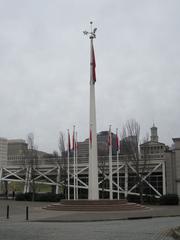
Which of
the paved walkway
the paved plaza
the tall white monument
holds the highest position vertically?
the tall white monument

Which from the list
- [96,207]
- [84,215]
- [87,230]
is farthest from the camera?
[96,207]

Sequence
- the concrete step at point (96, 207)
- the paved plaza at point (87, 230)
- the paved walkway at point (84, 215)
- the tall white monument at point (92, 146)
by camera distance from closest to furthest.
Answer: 1. the paved plaza at point (87, 230)
2. the paved walkway at point (84, 215)
3. the concrete step at point (96, 207)
4. the tall white monument at point (92, 146)

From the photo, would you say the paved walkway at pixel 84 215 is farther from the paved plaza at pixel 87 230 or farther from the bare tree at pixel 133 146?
the bare tree at pixel 133 146

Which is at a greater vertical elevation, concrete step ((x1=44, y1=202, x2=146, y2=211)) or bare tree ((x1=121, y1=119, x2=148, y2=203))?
bare tree ((x1=121, y1=119, x2=148, y2=203))

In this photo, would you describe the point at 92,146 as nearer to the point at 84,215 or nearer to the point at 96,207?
the point at 96,207

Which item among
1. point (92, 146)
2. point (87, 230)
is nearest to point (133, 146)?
point (92, 146)

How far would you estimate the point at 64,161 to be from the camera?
60.6 metres

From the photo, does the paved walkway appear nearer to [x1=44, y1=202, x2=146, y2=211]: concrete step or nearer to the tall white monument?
[x1=44, y1=202, x2=146, y2=211]: concrete step

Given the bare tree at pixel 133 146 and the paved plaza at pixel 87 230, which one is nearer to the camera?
the paved plaza at pixel 87 230

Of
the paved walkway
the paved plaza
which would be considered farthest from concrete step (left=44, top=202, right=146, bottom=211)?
the paved plaza

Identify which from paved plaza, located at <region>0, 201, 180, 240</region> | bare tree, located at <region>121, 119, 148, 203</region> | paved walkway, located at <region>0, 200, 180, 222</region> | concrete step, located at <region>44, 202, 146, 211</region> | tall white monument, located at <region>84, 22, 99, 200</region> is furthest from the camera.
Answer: bare tree, located at <region>121, 119, 148, 203</region>

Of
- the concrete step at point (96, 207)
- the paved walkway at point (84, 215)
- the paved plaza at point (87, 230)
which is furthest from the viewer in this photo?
the concrete step at point (96, 207)

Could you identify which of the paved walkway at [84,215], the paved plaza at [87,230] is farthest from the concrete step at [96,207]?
the paved plaza at [87,230]

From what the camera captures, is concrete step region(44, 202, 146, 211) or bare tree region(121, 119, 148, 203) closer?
concrete step region(44, 202, 146, 211)
